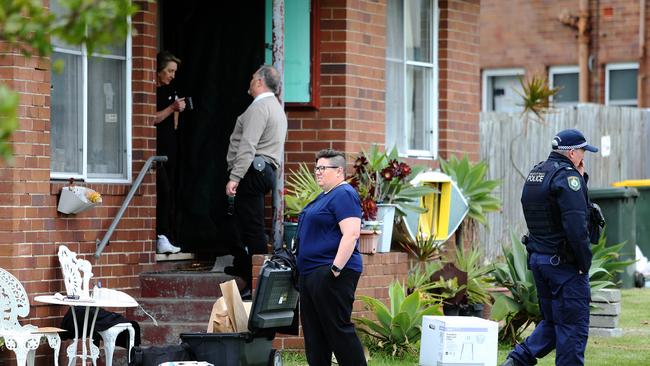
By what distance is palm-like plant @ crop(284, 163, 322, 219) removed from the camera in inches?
432

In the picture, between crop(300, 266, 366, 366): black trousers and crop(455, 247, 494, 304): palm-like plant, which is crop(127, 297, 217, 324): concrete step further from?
crop(455, 247, 494, 304): palm-like plant

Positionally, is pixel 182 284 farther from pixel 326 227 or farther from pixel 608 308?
pixel 608 308

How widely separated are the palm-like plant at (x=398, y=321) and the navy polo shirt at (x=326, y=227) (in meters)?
1.86

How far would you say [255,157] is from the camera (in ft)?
34.1

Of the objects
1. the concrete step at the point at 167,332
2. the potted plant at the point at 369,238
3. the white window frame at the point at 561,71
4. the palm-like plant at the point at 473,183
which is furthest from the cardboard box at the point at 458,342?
the white window frame at the point at 561,71

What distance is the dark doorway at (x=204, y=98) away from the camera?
12047 millimetres

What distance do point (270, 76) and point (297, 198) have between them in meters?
1.24

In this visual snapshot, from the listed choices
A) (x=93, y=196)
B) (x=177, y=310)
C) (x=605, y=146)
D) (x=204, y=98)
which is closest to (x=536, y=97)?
(x=605, y=146)

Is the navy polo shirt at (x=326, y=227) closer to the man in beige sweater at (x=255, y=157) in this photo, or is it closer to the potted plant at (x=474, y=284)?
the man in beige sweater at (x=255, y=157)

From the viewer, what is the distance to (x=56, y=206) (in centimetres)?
966

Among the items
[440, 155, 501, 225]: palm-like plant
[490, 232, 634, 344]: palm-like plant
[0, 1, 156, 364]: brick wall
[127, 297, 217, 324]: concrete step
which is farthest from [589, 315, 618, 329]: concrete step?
[0, 1, 156, 364]: brick wall

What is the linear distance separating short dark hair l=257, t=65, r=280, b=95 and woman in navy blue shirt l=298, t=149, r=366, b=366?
5.80ft

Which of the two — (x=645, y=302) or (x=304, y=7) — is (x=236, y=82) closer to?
(x=304, y=7)

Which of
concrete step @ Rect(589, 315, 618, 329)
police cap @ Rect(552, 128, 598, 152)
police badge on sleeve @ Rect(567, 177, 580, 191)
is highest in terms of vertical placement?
police cap @ Rect(552, 128, 598, 152)
